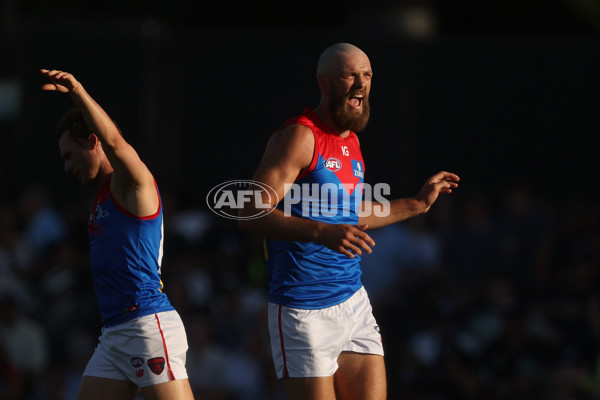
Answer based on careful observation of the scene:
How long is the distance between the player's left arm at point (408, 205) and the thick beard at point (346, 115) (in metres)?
0.59

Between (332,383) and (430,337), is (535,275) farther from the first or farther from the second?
(332,383)

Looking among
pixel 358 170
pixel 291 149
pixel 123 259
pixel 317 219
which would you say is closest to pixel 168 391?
pixel 123 259

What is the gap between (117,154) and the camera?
5570 mm

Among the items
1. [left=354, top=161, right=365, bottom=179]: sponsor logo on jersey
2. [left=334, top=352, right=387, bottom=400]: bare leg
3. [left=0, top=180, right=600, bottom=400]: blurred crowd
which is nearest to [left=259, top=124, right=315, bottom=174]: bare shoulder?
[left=354, top=161, right=365, bottom=179]: sponsor logo on jersey

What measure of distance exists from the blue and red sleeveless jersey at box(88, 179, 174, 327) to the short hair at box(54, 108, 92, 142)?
0.32 m

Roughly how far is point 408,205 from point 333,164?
27.8 inches

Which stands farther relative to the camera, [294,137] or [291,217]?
[294,137]

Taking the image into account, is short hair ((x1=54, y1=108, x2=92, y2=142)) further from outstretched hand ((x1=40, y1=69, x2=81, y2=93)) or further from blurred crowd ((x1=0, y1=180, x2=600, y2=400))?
blurred crowd ((x1=0, y1=180, x2=600, y2=400))

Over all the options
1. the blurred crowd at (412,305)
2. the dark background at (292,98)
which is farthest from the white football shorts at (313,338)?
the dark background at (292,98)

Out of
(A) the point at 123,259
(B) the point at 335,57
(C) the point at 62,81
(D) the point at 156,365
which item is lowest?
(D) the point at 156,365

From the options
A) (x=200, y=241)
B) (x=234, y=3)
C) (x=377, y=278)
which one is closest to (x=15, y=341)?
(x=200, y=241)

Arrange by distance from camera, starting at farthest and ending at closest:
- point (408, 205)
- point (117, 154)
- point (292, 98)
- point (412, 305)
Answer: point (292, 98)
point (412, 305)
point (408, 205)
point (117, 154)

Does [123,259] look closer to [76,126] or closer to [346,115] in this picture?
[76,126]

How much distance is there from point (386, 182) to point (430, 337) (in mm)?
5529
